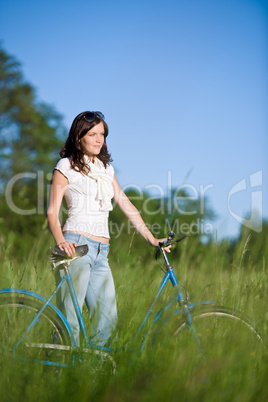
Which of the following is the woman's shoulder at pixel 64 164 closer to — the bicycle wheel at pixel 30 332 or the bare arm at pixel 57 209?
the bare arm at pixel 57 209

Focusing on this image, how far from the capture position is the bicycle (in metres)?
2.46

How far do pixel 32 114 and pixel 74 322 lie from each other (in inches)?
930

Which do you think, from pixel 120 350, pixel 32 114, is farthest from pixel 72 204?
pixel 32 114

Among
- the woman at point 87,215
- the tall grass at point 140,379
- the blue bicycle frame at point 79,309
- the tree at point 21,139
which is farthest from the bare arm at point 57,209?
the tree at point 21,139

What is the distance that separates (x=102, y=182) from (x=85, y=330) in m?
0.92

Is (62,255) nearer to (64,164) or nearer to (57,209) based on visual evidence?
(57,209)

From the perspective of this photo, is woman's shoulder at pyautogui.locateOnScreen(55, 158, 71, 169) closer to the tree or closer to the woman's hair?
the woman's hair

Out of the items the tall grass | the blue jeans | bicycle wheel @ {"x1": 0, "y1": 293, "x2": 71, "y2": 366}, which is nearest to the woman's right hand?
the blue jeans

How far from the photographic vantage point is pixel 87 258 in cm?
284

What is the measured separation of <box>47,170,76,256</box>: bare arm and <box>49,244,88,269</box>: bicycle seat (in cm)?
3

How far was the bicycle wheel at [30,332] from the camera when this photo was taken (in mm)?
2484

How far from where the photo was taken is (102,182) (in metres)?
3.03

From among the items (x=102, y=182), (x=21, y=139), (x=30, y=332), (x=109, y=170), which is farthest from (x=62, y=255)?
(x=21, y=139)

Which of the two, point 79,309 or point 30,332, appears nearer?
point 30,332
